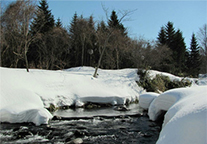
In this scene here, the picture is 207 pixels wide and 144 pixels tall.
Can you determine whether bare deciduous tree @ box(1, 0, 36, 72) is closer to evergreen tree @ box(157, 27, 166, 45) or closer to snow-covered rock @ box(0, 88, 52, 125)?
snow-covered rock @ box(0, 88, 52, 125)

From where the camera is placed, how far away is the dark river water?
507 cm

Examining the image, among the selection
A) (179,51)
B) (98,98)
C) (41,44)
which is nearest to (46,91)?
(98,98)

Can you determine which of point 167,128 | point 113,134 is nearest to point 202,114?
point 167,128

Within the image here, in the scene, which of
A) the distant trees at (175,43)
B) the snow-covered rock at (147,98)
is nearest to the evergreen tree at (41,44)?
the snow-covered rock at (147,98)

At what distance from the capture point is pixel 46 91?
33.4 ft

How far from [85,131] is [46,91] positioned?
5315 mm

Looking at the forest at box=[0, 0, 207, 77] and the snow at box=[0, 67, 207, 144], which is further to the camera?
the forest at box=[0, 0, 207, 77]

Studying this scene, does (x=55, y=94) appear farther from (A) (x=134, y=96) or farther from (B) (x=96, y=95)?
(A) (x=134, y=96)

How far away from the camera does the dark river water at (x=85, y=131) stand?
507 cm

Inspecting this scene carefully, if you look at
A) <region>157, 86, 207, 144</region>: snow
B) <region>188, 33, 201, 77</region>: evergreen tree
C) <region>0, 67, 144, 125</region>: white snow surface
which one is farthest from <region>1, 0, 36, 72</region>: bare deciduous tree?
<region>188, 33, 201, 77</region>: evergreen tree

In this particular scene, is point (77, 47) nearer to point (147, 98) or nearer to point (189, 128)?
point (147, 98)

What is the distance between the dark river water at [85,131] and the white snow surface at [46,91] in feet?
1.64

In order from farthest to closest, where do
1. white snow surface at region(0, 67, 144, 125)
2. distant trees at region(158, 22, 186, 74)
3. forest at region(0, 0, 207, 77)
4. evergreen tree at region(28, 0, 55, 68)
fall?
distant trees at region(158, 22, 186, 74) → evergreen tree at region(28, 0, 55, 68) → forest at region(0, 0, 207, 77) → white snow surface at region(0, 67, 144, 125)

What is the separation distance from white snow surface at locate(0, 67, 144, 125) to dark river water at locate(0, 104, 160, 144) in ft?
1.64
